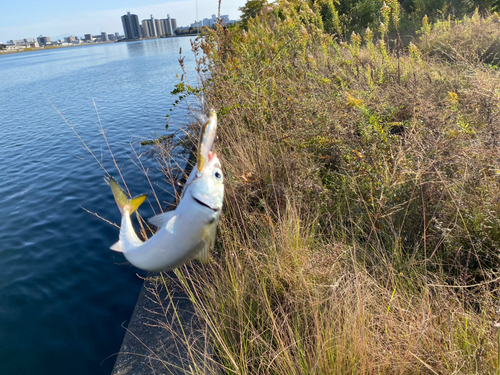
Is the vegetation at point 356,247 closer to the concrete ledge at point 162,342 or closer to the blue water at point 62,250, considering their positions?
the concrete ledge at point 162,342

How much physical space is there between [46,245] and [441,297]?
6.31 metres

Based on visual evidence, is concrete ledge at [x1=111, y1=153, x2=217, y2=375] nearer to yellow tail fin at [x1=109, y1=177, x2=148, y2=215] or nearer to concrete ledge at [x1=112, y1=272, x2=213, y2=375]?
concrete ledge at [x1=112, y1=272, x2=213, y2=375]

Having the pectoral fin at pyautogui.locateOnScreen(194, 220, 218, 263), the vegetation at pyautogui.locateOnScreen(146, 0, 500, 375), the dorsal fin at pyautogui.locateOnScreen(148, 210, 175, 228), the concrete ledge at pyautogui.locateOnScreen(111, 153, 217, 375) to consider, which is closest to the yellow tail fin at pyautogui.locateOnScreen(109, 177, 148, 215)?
the dorsal fin at pyautogui.locateOnScreen(148, 210, 175, 228)

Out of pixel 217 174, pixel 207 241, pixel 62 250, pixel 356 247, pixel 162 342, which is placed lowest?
pixel 62 250

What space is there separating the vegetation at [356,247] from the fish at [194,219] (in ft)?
4.48

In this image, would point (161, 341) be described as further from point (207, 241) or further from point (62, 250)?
point (62, 250)

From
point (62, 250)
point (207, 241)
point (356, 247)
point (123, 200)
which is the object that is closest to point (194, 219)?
point (207, 241)

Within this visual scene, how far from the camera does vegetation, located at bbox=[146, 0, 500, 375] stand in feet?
6.23

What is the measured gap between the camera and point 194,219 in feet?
2.13

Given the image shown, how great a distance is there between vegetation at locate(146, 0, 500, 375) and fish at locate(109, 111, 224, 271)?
1364 millimetres

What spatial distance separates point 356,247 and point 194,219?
2.45 m

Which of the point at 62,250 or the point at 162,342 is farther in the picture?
the point at 62,250

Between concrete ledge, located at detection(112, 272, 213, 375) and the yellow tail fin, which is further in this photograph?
concrete ledge, located at detection(112, 272, 213, 375)

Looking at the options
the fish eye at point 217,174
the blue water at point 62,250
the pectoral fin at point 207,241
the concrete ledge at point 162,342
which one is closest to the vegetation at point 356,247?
the concrete ledge at point 162,342
